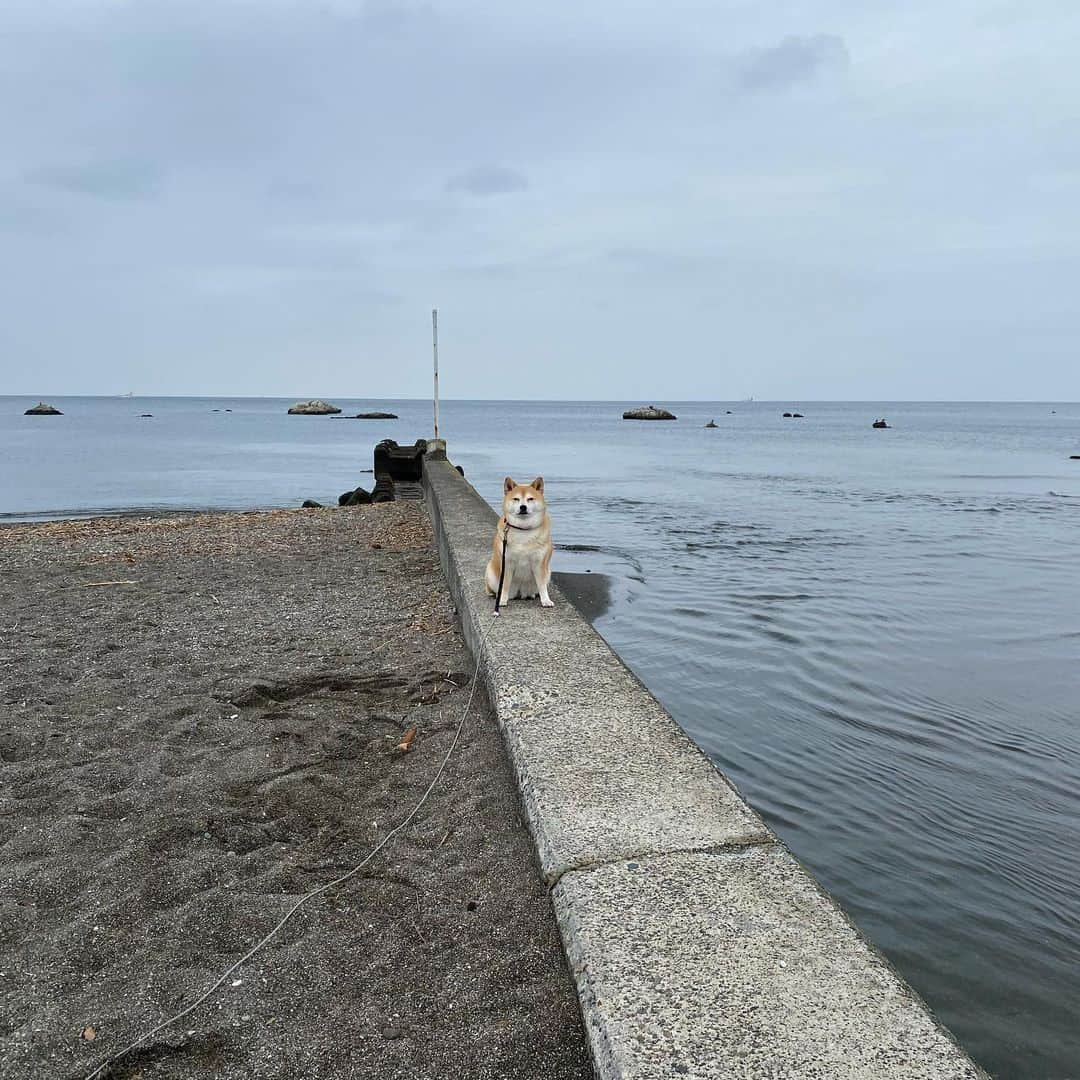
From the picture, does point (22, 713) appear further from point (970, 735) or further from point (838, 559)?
point (838, 559)

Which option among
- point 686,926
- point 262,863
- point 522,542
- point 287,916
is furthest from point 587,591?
point 686,926

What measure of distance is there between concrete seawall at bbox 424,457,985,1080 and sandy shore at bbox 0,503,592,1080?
255mm

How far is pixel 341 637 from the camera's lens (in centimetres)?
583

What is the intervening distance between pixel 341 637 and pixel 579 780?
324 centimetres

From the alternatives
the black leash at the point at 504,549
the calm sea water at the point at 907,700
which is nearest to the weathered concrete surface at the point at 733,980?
the calm sea water at the point at 907,700

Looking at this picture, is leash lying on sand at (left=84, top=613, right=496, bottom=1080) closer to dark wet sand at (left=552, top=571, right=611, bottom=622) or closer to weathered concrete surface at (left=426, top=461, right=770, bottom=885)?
weathered concrete surface at (left=426, top=461, right=770, bottom=885)

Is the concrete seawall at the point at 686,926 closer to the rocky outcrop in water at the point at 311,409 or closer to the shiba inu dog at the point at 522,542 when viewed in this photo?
the shiba inu dog at the point at 522,542

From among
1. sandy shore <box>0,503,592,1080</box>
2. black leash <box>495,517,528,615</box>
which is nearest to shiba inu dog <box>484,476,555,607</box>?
black leash <box>495,517,528,615</box>

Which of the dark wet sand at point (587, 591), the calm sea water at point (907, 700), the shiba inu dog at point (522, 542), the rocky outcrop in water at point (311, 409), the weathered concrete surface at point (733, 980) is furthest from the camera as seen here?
the rocky outcrop in water at point (311, 409)

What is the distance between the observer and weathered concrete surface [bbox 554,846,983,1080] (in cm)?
168

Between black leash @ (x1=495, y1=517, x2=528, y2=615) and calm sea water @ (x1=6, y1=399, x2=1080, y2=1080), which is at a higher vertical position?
black leash @ (x1=495, y1=517, x2=528, y2=615)

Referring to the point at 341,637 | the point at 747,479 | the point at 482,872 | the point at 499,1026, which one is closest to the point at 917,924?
the point at 482,872

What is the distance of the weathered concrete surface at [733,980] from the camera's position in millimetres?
1681

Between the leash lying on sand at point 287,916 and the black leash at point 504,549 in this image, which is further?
the black leash at point 504,549
